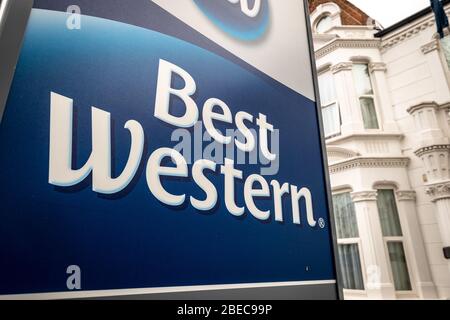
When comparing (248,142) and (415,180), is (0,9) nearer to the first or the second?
(248,142)

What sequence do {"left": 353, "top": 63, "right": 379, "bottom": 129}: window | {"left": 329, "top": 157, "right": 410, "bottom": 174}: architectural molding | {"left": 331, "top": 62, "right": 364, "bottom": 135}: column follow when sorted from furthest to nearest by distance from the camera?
{"left": 353, "top": 63, "right": 379, "bottom": 129}: window, {"left": 331, "top": 62, "right": 364, "bottom": 135}: column, {"left": 329, "top": 157, "right": 410, "bottom": 174}: architectural molding

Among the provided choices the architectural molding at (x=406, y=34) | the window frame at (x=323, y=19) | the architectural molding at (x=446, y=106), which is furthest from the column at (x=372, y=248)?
the window frame at (x=323, y=19)

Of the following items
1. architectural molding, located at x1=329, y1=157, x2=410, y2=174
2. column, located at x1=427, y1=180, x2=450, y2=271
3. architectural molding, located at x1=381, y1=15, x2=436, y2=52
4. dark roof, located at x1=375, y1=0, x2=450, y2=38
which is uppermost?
dark roof, located at x1=375, y1=0, x2=450, y2=38

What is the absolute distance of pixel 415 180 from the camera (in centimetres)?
438

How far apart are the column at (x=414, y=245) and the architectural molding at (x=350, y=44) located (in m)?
2.47

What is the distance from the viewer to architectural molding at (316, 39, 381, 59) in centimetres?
499

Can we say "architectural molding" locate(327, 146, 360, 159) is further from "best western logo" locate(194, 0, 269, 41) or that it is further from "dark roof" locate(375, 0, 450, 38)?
"best western logo" locate(194, 0, 269, 41)

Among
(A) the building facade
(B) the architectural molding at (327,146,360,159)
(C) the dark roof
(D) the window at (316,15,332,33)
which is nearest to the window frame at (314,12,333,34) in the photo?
(D) the window at (316,15,332,33)

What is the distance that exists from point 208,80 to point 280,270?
1.68 ft

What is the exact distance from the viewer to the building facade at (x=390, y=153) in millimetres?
4055

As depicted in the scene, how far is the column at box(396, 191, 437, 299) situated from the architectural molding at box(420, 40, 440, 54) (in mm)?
2143

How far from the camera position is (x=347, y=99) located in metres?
4.82
